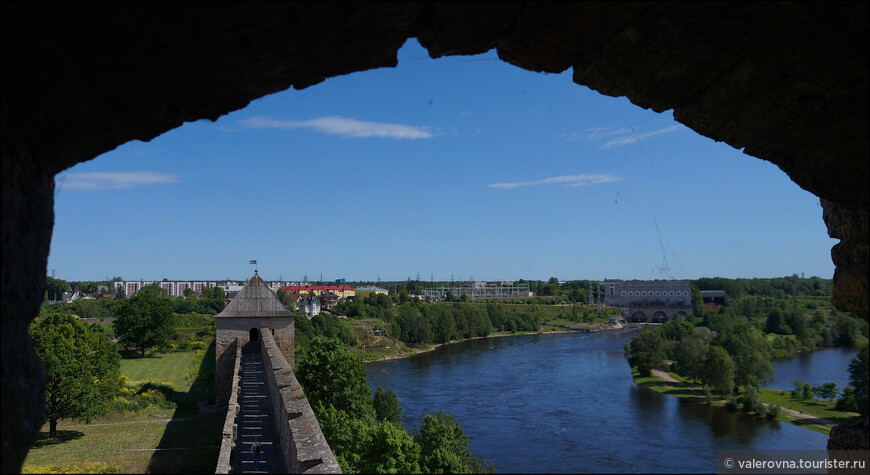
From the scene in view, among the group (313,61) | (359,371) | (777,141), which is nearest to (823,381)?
(359,371)

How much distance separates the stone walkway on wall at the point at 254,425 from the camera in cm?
1073

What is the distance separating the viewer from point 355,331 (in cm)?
7156

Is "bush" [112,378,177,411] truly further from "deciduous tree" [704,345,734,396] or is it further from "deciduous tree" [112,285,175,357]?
"deciduous tree" [704,345,734,396]

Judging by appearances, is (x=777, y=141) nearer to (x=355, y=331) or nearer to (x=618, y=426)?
(x=618, y=426)

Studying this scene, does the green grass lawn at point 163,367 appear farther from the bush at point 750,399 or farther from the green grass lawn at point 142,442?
the bush at point 750,399

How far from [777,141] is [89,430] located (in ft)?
90.0

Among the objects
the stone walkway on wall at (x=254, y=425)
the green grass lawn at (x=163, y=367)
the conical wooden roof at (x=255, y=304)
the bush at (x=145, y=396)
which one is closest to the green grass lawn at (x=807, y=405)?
the stone walkway on wall at (x=254, y=425)

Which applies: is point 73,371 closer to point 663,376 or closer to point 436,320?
point 663,376

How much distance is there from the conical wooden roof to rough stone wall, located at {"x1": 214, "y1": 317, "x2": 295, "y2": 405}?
0.22m

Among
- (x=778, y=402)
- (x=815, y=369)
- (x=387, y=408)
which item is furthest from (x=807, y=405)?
(x=387, y=408)

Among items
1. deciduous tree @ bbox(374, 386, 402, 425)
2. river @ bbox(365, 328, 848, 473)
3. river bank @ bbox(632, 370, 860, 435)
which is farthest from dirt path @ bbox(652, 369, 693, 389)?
deciduous tree @ bbox(374, 386, 402, 425)

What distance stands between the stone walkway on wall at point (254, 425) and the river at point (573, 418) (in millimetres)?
9491

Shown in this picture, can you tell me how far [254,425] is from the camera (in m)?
13.9

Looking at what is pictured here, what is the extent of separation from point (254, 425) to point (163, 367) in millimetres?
32885
